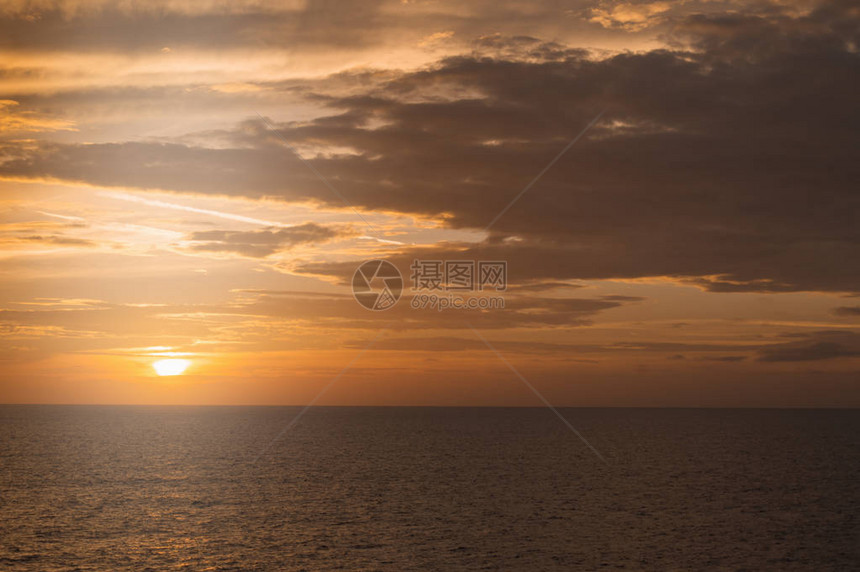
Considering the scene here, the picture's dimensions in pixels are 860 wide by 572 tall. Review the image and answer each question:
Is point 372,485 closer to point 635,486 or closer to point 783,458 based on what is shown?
point 635,486

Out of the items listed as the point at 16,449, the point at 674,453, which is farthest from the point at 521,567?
the point at 16,449

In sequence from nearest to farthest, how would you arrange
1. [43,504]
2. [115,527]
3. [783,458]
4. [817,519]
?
[115,527] → [817,519] → [43,504] → [783,458]

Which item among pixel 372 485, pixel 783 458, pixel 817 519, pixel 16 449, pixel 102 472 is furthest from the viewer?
pixel 16 449

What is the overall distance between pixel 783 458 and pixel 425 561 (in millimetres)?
118546

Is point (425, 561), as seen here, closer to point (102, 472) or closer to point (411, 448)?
point (102, 472)

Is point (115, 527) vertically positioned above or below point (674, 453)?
above

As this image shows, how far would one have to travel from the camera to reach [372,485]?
91.3 m

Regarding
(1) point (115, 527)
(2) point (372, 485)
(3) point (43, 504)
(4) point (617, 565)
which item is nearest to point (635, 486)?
(2) point (372, 485)

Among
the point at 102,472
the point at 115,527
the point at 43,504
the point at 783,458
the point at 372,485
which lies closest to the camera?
the point at 115,527

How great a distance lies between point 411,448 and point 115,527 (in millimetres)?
98491

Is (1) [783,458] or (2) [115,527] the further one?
(1) [783,458]

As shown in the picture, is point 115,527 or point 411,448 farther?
point 411,448

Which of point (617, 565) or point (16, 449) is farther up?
point (617, 565)

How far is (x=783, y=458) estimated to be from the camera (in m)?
143
